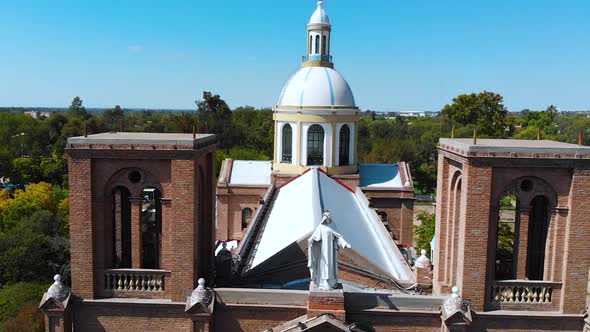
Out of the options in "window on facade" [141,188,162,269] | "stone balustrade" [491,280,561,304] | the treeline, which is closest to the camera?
"stone balustrade" [491,280,561,304]

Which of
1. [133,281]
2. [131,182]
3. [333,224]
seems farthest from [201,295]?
[333,224]

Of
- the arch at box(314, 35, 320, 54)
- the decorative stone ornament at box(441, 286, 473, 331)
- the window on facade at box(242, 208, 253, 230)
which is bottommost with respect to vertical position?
the window on facade at box(242, 208, 253, 230)

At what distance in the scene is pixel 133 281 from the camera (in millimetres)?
11562

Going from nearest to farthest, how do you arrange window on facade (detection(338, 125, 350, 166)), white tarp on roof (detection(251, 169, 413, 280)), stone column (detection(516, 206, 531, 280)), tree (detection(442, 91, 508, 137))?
1. stone column (detection(516, 206, 531, 280))
2. white tarp on roof (detection(251, 169, 413, 280))
3. window on facade (detection(338, 125, 350, 166))
4. tree (detection(442, 91, 508, 137))

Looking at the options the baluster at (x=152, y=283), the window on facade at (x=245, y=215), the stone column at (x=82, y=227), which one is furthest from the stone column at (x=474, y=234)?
the window on facade at (x=245, y=215)

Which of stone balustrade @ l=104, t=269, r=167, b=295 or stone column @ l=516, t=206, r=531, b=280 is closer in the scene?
stone balustrade @ l=104, t=269, r=167, b=295

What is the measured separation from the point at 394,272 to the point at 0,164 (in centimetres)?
5555

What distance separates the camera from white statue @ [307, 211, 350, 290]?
10531mm

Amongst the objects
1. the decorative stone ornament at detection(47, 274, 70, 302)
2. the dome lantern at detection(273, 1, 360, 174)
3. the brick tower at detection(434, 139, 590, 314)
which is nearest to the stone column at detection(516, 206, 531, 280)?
the brick tower at detection(434, 139, 590, 314)

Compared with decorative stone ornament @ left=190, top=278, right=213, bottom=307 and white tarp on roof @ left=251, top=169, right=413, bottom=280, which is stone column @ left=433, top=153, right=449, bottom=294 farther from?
decorative stone ornament @ left=190, top=278, right=213, bottom=307

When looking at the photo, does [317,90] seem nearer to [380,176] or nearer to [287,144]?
[287,144]

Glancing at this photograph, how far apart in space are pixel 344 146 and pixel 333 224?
16506 millimetres

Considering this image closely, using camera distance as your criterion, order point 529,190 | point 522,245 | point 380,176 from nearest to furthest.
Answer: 1. point 529,190
2. point 522,245
3. point 380,176

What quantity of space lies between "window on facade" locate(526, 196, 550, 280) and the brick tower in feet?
0.08
